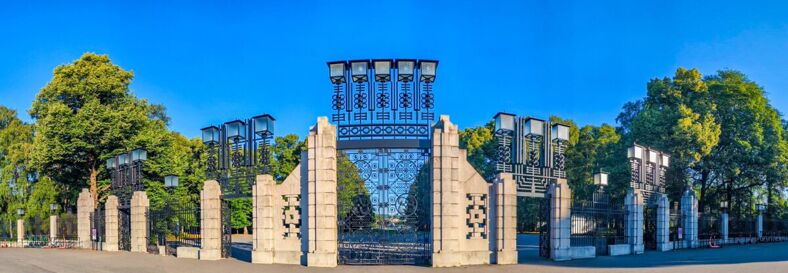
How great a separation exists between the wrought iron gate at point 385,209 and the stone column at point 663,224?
489 inches

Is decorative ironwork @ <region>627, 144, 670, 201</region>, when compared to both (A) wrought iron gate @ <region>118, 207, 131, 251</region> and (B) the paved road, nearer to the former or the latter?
(B) the paved road

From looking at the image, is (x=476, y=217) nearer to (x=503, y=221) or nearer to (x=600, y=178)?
(x=503, y=221)

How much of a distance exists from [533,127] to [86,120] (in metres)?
26.7

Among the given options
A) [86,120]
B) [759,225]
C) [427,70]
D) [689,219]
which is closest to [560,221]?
[427,70]

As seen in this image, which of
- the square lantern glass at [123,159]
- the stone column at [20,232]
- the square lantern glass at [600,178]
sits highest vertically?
the square lantern glass at [123,159]

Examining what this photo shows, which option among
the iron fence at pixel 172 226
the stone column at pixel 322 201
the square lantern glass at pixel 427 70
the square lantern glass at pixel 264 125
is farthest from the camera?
the iron fence at pixel 172 226

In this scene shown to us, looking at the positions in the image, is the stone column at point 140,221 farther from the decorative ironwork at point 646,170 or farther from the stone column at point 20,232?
the decorative ironwork at point 646,170

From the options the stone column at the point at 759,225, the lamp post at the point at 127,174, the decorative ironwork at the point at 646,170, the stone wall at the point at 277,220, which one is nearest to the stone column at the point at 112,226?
the lamp post at the point at 127,174

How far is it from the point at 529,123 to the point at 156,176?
26377 millimetres

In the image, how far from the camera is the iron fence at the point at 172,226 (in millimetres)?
21312

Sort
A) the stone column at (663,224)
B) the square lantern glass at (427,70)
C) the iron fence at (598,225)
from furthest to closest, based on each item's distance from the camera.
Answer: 1. the stone column at (663,224)
2. the iron fence at (598,225)
3. the square lantern glass at (427,70)

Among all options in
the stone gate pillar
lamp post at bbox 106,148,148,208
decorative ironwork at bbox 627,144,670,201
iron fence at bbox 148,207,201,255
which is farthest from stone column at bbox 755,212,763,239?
lamp post at bbox 106,148,148,208

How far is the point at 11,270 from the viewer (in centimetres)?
1738

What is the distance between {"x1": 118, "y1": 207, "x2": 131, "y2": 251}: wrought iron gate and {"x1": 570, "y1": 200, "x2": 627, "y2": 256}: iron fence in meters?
18.3
